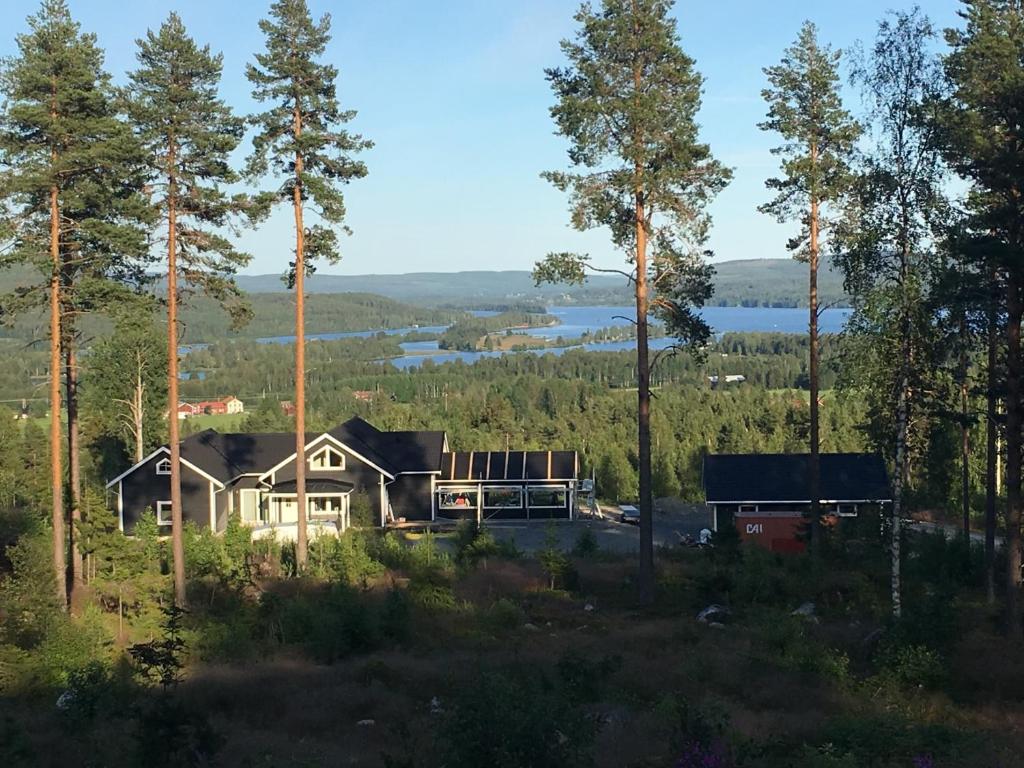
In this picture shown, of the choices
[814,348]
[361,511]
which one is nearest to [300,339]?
[814,348]

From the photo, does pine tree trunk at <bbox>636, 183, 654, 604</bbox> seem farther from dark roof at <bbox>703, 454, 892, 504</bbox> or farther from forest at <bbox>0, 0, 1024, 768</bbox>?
dark roof at <bbox>703, 454, 892, 504</bbox>

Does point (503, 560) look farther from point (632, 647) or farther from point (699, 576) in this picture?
point (632, 647)

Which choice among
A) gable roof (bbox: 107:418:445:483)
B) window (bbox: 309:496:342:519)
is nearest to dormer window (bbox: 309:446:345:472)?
gable roof (bbox: 107:418:445:483)

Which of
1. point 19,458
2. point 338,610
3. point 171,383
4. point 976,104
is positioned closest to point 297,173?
point 171,383

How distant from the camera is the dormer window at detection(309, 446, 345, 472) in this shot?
124ft

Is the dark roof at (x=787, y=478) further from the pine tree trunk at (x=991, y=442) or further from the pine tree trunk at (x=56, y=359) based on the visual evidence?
the pine tree trunk at (x=56, y=359)

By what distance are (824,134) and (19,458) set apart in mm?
43143

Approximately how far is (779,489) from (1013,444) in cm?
1865

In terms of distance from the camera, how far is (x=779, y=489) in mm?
34031

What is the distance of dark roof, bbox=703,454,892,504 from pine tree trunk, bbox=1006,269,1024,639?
17.0m

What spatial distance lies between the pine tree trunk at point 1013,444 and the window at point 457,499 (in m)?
27.2

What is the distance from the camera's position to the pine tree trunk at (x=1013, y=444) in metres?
15.8

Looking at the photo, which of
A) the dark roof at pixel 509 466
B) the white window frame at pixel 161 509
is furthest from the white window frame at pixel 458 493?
the white window frame at pixel 161 509

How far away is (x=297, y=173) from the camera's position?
21.3 meters
